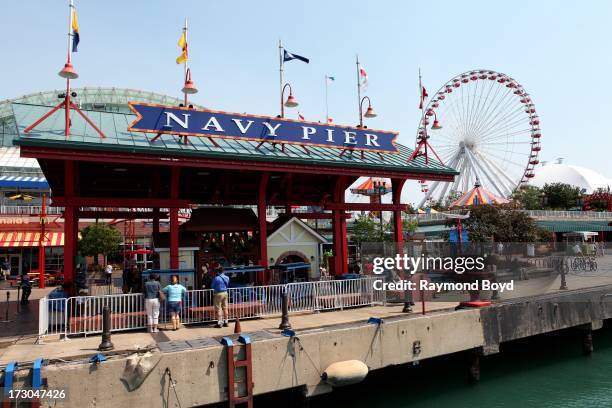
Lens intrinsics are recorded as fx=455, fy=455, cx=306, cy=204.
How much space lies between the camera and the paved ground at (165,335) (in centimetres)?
1022

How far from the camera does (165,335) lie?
40.1ft

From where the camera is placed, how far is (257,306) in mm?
14406

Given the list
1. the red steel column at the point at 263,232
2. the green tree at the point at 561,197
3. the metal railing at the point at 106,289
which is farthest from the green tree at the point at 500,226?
the green tree at the point at 561,197

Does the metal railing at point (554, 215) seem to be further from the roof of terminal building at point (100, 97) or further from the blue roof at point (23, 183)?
the roof of terminal building at point (100, 97)

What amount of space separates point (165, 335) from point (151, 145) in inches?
228

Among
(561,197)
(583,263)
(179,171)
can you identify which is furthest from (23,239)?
(561,197)

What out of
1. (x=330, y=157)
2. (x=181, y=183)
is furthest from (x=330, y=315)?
(x=181, y=183)

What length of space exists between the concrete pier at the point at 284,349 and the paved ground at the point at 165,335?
26 mm

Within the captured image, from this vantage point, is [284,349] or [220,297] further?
[220,297]

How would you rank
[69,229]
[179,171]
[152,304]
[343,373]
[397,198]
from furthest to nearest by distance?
[397,198], [179,171], [69,229], [152,304], [343,373]

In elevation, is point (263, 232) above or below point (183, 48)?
below

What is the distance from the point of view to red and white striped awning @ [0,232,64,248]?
A: 35.8 meters

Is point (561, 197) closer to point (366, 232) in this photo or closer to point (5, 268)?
point (366, 232)

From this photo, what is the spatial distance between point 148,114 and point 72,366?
8229mm
